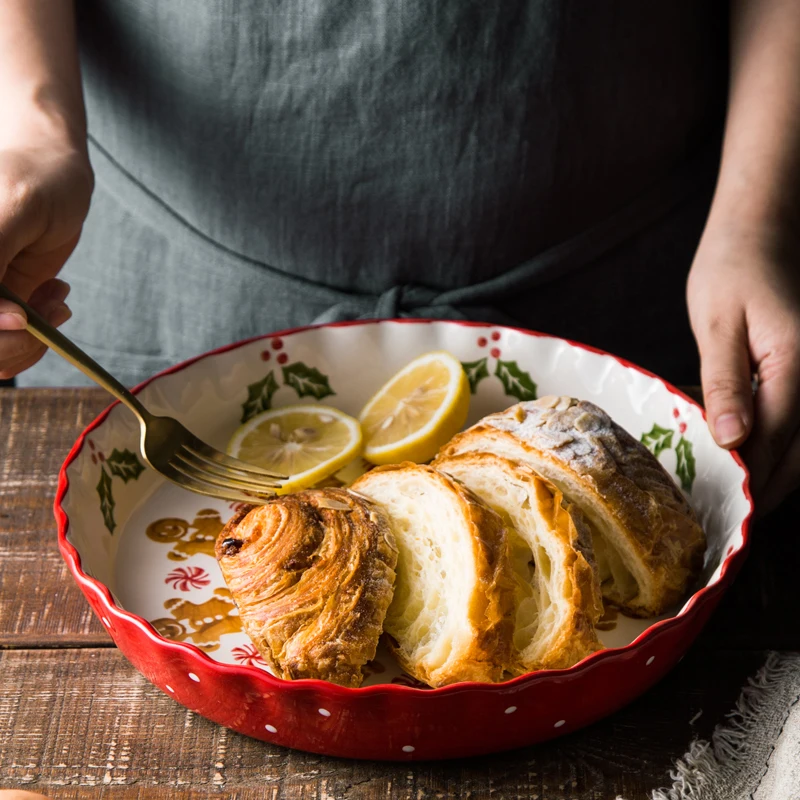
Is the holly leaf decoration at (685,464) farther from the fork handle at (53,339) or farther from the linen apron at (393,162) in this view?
the fork handle at (53,339)

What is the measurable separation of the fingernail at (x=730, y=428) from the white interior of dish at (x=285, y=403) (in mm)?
66

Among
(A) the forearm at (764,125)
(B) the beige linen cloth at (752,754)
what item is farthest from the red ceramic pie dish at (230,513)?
(A) the forearm at (764,125)

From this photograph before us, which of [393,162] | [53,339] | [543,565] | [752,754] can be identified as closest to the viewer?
[752,754]

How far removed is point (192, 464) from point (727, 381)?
878 mm

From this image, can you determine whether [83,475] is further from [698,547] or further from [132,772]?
[698,547]

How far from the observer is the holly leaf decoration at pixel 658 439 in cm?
164

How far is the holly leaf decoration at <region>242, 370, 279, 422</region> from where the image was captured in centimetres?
180

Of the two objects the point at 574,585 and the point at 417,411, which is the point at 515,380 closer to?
the point at 417,411

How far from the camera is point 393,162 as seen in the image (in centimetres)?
186

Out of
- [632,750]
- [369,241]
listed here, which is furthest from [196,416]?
[632,750]

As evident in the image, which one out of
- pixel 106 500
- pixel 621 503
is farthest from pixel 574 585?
pixel 106 500

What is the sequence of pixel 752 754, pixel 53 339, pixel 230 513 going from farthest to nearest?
pixel 230 513 < pixel 53 339 < pixel 752 754

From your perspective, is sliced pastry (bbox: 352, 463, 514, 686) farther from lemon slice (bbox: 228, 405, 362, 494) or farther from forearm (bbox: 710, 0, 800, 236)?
forearm (bbox: 710, 0, 800, 236)

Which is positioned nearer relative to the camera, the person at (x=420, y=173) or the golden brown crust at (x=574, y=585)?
the golden brown crust at (x=574, y=585)
